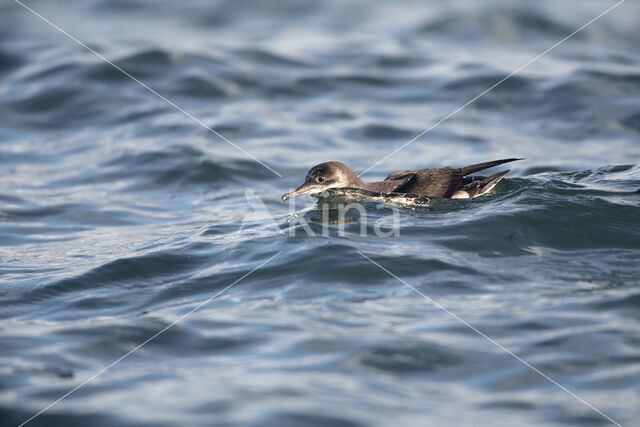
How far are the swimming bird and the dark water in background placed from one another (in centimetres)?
19

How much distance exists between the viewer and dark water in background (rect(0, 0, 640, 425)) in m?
5.04

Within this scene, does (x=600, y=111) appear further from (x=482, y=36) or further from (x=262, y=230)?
(x=262, y=230)

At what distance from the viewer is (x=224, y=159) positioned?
12.2 metres

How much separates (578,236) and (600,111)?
22.9 feet

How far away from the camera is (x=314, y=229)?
26.6 ft

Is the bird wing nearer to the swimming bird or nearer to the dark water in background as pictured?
the swimming bird

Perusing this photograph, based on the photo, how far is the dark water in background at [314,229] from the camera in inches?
198

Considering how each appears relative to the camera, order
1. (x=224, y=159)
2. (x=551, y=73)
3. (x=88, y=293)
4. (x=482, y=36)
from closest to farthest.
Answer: (x=88, y=293) → (x=224, y=159) → (x=551, y=73) → (x=482, y=36)

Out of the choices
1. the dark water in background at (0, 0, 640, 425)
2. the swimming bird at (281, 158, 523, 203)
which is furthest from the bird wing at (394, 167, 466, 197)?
the dark water in background at (0, 0, 640, 425)

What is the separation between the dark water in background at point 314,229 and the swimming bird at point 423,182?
7.6 inches

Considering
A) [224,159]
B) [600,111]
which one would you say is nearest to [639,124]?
[600,111]

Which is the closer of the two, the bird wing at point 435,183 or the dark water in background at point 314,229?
the dark water in background at point 314,229

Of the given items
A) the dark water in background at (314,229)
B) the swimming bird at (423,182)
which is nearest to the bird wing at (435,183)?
the swimming bird at (423,182)

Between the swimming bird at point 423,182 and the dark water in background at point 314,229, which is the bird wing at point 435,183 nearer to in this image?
the swimming bird at point 423,182
